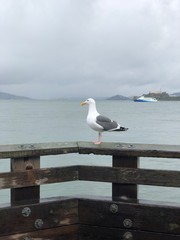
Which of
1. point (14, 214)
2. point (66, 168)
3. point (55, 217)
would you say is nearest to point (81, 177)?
point (66, 168)

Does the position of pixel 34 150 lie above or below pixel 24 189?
above

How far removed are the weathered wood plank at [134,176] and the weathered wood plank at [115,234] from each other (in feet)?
1.61

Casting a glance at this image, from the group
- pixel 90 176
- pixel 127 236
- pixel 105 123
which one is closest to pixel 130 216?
pixel 127 236

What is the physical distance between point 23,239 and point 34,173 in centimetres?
63

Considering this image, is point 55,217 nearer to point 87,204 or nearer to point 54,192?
point 87,204

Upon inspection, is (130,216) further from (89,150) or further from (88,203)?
(89,150)

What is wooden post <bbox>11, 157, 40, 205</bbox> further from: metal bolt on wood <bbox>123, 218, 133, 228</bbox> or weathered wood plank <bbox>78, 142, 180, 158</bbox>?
metal bolt on wood <bbox>123, 218, 133, 228</bbox>

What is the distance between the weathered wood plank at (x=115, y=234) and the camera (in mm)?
4020

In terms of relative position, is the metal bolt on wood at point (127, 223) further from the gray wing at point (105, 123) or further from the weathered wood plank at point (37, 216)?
the gray wing at point (105, 123)

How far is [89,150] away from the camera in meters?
4.16

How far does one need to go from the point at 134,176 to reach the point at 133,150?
256 mm

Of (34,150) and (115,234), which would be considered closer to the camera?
(34,150)

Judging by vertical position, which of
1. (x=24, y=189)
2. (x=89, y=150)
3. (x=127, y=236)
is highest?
(x=89, y=150)

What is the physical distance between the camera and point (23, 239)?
12.8 feet
